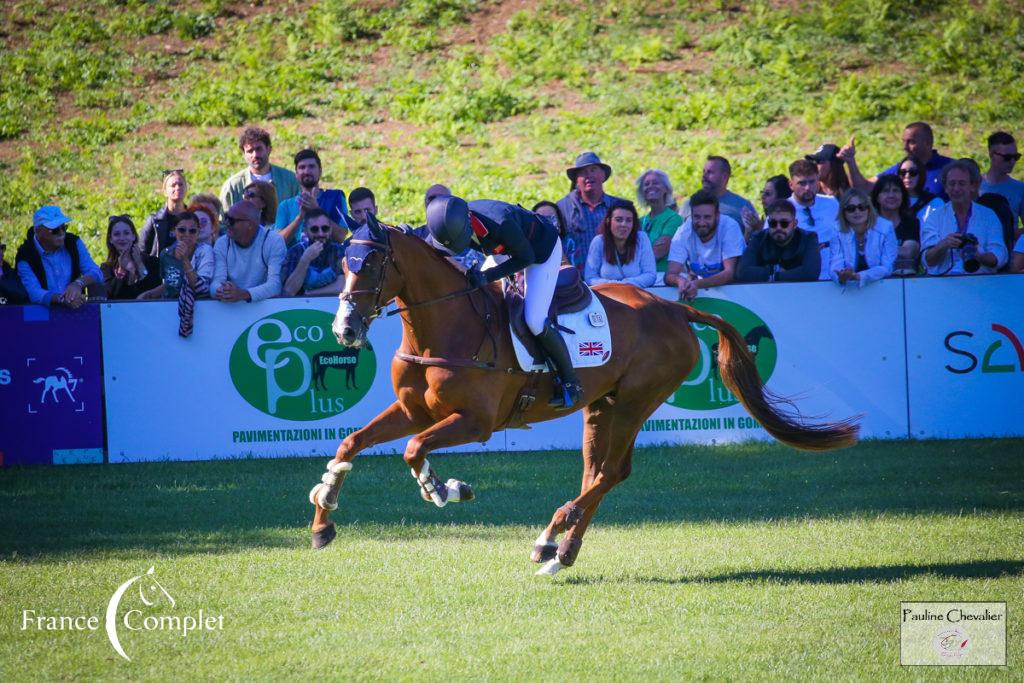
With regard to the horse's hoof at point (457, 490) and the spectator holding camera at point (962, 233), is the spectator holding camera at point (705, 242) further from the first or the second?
the horse's hoof at point (457, 490)

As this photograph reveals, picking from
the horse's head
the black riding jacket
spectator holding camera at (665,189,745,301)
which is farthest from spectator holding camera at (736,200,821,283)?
the horse's head

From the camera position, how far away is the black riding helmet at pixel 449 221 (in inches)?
294

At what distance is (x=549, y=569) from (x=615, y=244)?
5011 mm

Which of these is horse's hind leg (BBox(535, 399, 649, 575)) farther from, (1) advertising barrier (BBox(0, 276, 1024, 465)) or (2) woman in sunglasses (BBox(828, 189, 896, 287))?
(2) woman in sunglasses (BBox(828, 189, 896, 287))

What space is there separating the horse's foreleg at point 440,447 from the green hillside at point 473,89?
1476 cm

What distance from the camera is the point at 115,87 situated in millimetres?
27766

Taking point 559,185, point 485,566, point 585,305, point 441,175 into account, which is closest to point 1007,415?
point 585,305

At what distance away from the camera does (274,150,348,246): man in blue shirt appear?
43.5ft

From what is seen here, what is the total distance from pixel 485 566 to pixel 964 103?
21356 millimetres

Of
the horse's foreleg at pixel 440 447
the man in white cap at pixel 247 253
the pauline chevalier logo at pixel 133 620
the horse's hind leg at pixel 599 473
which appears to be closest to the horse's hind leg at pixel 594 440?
the horse's hind leg at pixel 599 473

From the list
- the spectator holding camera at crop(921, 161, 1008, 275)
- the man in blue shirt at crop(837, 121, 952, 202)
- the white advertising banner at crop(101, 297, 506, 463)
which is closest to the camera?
the white advertising banner at crop(101, 297, 506, 463)

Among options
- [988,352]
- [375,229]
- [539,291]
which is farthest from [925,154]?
[375,229]

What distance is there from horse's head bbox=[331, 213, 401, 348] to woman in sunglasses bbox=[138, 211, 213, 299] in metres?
5.02

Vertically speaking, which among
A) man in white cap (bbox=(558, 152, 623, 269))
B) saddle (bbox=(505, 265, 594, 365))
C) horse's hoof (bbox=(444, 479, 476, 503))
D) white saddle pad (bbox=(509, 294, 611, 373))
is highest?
man in white cap (bbox=(558, 152, 623, 269))
